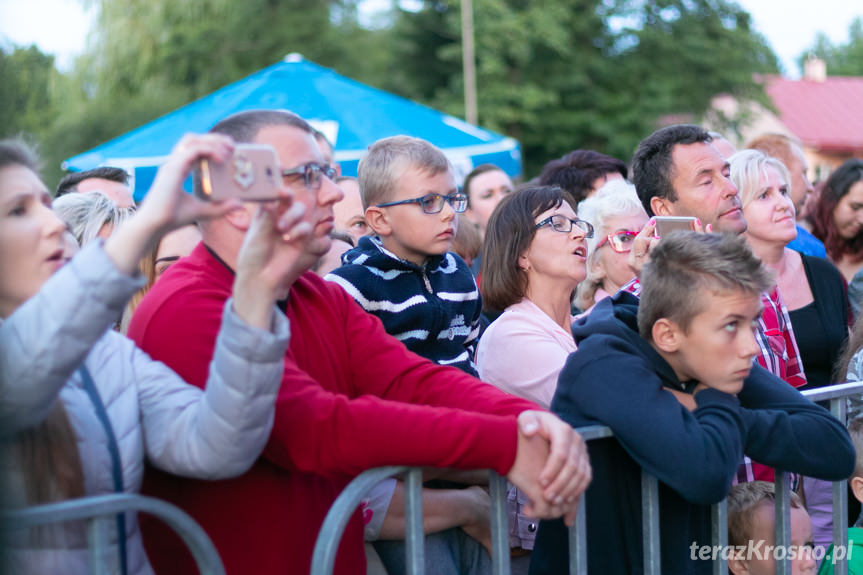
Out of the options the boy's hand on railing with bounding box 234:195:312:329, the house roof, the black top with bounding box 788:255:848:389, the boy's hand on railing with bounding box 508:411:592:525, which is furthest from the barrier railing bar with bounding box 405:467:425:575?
the house roof

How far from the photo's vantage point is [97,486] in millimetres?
1901

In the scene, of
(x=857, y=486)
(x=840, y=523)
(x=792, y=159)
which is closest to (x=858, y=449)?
(x=857, y=486)

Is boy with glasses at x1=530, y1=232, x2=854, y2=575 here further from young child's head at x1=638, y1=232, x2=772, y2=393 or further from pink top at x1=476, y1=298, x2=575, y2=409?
pink top at x1=476, y1=298, x2=575, y2=409

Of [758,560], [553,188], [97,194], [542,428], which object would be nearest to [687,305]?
[542,428]

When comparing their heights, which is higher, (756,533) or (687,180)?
(687,180)

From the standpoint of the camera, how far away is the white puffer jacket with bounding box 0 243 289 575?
1720mm

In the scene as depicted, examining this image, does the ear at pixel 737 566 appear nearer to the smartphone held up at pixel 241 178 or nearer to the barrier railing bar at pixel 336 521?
the barrier railing bar at pixel 336 521

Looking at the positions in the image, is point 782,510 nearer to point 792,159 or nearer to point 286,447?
point 286,447

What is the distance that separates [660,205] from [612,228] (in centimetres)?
23

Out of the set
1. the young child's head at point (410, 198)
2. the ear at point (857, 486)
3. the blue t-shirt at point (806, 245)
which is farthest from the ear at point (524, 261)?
the blue t-shirt at point (806, 245)

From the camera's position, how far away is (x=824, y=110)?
49094mm

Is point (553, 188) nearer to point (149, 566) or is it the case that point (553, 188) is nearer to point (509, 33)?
point (149, 566)

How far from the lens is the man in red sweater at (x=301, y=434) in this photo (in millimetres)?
2082

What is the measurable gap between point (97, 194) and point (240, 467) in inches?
92.0
